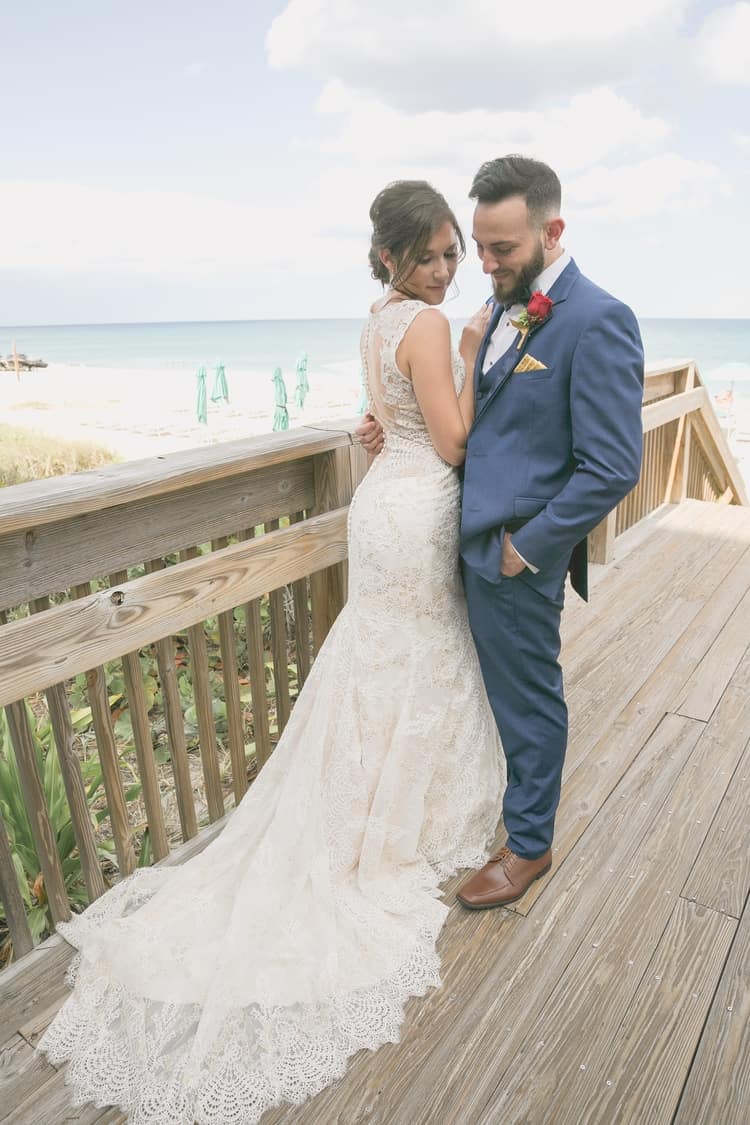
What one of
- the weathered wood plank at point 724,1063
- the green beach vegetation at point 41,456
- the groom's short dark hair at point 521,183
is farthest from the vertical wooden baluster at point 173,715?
the green beach vegetation at point 41,456

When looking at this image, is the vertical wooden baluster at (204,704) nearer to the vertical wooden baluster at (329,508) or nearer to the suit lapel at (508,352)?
the vertical wooden baluster at (329,508)

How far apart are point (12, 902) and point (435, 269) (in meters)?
1.70

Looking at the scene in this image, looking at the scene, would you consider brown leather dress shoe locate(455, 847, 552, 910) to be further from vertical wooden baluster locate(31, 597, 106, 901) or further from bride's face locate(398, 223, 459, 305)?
bride's face locate(398, 223, 459, 305)

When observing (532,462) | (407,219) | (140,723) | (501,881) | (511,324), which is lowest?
(501,881)

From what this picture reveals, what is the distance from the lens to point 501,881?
184 centimetres

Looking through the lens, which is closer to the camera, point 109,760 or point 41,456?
point 109,760

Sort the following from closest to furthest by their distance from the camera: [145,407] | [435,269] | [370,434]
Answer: [435,269]
[370,434]
[145,407]

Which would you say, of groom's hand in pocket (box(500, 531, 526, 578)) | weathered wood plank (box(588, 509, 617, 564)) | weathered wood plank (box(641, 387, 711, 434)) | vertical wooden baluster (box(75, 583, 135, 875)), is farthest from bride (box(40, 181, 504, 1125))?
weathered wood plank (box(641, 387, 711, 434))

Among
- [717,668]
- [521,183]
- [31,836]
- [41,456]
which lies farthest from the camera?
[41,456]

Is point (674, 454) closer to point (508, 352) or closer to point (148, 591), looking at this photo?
point (508, 352)

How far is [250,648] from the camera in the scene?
2084mm

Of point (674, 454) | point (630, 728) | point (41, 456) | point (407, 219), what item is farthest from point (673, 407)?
point (41, 456)

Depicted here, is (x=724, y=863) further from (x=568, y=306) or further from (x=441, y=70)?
(x=441, y=70)

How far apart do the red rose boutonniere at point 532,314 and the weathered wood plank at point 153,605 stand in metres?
0.71
